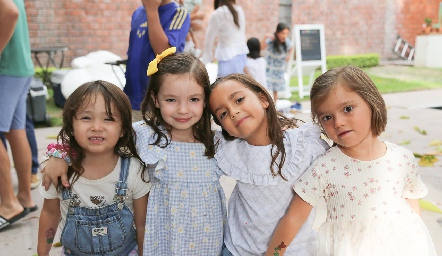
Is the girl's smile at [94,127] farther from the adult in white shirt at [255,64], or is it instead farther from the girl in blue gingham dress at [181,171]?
the adult in white shirt at [255,64]

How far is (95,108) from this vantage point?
187 centimetres

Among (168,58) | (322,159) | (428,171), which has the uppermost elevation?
(168,58)

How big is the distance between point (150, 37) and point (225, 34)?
3129mm

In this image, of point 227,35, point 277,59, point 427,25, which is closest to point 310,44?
point 277,59

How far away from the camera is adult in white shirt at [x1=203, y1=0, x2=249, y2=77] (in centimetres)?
541

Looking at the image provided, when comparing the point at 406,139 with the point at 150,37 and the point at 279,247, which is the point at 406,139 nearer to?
the point at 150,37

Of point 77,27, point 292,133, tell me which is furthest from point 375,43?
point 292,133

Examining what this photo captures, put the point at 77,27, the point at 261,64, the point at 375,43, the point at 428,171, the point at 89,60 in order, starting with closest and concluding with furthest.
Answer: the point at 428,171
the point at 261,64
the point at 89,60
the point at 77,27
the point at 375,43

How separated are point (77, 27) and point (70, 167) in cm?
976

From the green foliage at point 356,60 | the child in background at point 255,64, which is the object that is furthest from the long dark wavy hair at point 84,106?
the green foliage at point 356,60

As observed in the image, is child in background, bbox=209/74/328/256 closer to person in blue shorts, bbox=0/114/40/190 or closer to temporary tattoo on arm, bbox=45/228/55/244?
temporary tattoo on arm, bbox=45/228/55/244

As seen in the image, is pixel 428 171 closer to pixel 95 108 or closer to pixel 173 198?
pixel 173 198

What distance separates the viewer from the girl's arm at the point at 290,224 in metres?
1.86

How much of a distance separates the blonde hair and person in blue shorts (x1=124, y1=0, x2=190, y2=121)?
1.08 m
